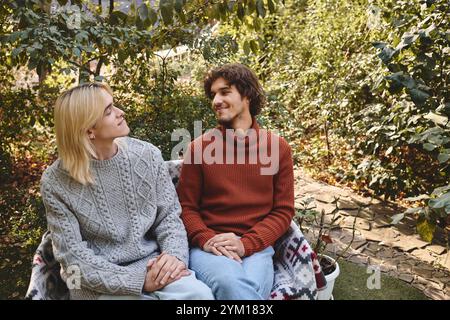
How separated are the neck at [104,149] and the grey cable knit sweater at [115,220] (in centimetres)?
4

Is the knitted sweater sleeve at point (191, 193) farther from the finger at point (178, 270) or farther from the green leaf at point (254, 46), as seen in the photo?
the green leaf at point (254, 46)

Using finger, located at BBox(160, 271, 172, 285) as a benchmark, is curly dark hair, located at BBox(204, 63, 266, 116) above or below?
above

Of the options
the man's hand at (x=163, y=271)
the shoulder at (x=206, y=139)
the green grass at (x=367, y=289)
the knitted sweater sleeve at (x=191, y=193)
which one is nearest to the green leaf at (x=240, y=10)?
the shoulder at (x=206, y=139)

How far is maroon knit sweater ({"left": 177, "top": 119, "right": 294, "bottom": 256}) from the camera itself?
223 cm

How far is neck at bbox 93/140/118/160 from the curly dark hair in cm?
66

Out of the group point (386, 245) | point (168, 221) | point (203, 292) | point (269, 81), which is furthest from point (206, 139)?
point (269, 81)

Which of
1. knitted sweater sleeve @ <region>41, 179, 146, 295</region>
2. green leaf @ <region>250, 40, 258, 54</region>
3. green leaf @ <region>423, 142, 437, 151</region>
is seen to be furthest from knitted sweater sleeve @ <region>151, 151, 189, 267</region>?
green leaf @ <region>423, 142, 437, 151</region>

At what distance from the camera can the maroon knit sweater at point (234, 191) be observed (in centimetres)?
223

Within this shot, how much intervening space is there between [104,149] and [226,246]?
73cm

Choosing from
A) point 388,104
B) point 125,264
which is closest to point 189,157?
point 125,264

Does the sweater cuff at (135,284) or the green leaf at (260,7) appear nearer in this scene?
the sweater cuff at (135,284)

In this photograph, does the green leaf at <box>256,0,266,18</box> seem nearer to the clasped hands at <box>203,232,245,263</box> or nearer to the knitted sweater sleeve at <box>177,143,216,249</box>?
the knitted sweater sleeve at <box>177,143,216,249</box>

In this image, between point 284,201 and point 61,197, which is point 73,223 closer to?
point 61,197

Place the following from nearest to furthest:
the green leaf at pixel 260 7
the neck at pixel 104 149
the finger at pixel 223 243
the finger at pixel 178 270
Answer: the finger at pixel 178 270 → the neck at pixel 104 149 → the finger at pixel 223 243 → the green leaf at pixel 260 7
